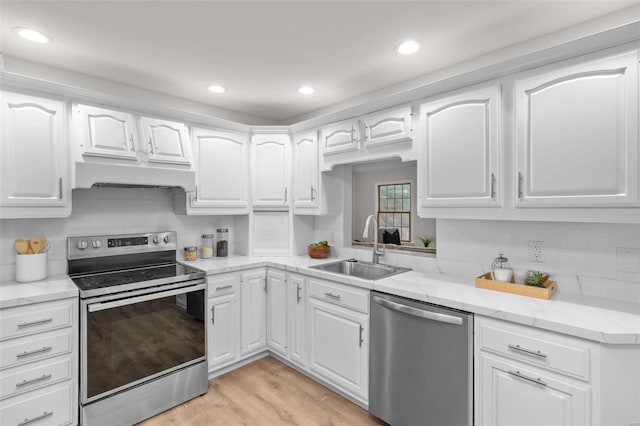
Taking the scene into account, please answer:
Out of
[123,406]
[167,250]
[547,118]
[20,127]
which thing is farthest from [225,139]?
[547,118]

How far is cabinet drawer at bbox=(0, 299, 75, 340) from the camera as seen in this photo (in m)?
1.82

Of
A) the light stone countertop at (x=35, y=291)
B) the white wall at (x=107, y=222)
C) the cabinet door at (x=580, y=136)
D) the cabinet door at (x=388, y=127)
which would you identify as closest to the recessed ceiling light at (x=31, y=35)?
the white wall at (x=107, y=222)

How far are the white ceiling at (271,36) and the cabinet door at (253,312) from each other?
5.71 feet

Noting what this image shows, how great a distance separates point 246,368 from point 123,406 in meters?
0.99

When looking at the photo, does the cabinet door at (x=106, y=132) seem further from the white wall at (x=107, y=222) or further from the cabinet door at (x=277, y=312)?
the cabinet door at (x=277, y=312)

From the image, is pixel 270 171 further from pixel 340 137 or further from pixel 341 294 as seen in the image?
pixel 341 294

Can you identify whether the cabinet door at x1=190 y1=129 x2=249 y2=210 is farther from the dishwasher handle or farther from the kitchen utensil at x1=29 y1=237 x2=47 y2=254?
the dishwasher handle

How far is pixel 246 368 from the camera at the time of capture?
9.44 feet

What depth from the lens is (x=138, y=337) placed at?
87.2 inches

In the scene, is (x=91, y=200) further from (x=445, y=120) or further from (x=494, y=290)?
(x=494, y=290)

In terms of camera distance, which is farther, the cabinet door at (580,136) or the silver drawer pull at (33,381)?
the silver drawer pull at (33,381)

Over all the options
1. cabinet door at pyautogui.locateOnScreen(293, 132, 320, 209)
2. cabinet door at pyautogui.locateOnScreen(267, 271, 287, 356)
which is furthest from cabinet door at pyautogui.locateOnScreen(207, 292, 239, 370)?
cabinet door at pyautogui.locateOnScreen(293, 132, 320, 209)

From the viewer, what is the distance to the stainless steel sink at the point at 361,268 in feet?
8.88

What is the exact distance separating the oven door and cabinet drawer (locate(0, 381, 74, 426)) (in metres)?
0.09
